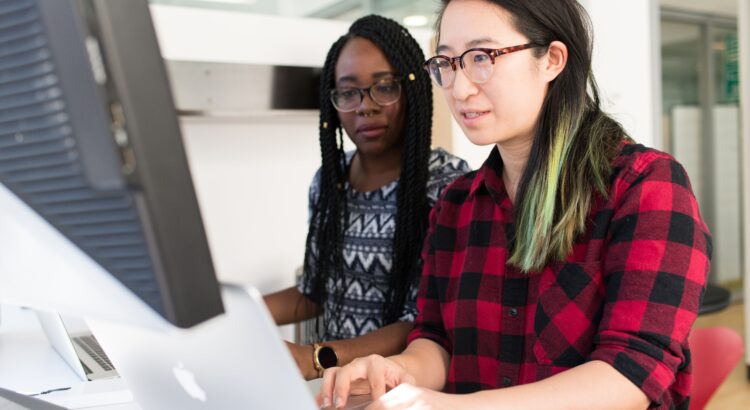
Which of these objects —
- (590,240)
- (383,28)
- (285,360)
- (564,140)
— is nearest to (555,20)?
(564,140)

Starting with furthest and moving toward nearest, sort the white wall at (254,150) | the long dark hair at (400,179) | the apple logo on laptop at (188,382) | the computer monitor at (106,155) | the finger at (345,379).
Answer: the white wall at (254,150)
the long dark hair at (400,179)
the finger at (345,379)
the apple logo on laptop at (188,382)
the computer monitor at (106,155)

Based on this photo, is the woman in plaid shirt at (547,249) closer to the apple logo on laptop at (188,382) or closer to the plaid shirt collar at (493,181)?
the plaid shirt collar at (493,181)

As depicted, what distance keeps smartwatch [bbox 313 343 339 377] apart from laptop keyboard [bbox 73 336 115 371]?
347 millimetres

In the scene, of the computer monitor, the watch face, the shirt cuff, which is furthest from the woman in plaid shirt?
the computer monitor

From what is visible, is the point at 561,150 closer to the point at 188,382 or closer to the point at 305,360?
the point at 305,360

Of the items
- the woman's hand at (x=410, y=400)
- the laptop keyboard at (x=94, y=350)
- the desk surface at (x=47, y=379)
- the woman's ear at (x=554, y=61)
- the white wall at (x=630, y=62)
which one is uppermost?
the white wall at (x=630, y=62)

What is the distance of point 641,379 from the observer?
2.76ft

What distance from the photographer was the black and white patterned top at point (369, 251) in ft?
A: 4.97

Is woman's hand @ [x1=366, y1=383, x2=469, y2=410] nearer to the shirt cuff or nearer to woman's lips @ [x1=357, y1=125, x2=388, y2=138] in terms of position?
the shirt cuff

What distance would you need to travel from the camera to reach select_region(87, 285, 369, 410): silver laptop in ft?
1.35

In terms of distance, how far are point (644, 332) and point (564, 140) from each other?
309 mm

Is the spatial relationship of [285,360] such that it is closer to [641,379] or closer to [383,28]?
[641,379]

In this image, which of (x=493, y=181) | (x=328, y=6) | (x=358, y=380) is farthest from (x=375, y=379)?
(x=328, y=6)

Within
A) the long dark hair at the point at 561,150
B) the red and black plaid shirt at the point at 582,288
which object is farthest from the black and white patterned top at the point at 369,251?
the long dark hair at the point at 561,150
